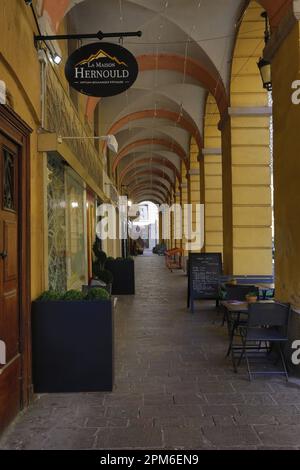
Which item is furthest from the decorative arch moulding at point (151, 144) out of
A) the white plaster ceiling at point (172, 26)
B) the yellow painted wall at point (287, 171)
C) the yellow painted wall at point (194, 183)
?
the yellow painted wall at point (287, 171)

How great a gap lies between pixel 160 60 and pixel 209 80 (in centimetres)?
126

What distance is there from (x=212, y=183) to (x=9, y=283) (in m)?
9.15

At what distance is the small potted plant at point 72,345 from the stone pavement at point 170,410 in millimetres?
126

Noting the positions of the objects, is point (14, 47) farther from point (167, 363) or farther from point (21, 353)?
point (167, 363)

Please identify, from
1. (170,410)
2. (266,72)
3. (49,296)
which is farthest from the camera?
(266,72)

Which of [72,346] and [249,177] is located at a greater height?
[249,177]

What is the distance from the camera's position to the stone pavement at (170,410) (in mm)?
3012

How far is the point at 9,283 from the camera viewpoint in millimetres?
3432

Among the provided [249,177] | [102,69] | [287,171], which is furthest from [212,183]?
[102,69]

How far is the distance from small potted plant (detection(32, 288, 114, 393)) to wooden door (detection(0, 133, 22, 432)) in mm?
306

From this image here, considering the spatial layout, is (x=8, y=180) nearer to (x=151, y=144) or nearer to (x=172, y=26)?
(x=172, y=26)

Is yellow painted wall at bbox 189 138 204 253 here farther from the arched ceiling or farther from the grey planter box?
the grey planter box

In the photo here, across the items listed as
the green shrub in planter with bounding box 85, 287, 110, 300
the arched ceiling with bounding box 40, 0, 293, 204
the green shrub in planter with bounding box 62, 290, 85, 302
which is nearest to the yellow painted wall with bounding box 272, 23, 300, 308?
the arched ceiling with bounding box 40, 0, 293, 204

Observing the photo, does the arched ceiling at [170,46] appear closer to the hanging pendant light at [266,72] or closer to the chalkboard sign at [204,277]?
the hanging pendant light at [266,72]
